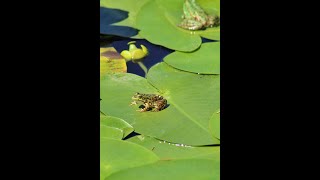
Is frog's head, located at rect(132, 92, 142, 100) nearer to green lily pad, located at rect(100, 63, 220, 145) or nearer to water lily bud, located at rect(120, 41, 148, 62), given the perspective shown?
green lily pad, located at rect(100, 63, 220, 145)

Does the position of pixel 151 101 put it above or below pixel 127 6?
below

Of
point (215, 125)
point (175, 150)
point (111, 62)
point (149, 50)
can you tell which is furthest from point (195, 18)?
point (175, 150)

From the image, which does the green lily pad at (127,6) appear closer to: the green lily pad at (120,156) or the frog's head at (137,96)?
the frog's head at (137,96)

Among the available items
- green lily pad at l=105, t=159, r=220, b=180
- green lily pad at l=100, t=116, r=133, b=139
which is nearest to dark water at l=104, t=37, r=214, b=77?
green lily pad at l=100, t=116, r=133, b=139

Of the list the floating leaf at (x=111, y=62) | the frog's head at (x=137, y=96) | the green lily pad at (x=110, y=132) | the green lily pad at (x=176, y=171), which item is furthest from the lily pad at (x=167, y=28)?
the green lily pad at (x=176, y=171)

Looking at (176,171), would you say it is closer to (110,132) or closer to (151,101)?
(110,132)
